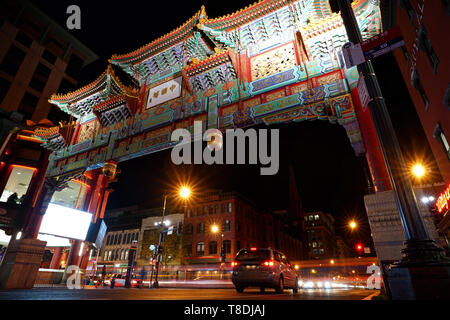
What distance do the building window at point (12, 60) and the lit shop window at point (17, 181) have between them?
17.8 metres

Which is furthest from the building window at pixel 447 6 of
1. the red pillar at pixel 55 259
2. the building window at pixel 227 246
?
the building window at pixel 227 246

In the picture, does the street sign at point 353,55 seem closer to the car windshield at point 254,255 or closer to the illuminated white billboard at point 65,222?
the car windshield at point 254,255

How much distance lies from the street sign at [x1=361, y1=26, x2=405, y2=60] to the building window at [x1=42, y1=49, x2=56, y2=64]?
4546cm

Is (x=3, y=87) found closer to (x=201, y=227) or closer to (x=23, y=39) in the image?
(x=23, y=39)

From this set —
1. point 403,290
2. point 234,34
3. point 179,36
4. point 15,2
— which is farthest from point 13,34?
point 403,290

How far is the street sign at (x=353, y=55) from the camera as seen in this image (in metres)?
4.84

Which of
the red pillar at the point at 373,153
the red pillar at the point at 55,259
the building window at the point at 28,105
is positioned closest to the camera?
the red pillar at the point at 373,153

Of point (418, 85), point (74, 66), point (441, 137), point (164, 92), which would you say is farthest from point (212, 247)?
point (74, 66)

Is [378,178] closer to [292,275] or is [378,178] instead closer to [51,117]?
[292,275]

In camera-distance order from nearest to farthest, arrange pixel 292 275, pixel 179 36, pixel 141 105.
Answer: pixel 292 275 → pixel 179 36 → pixel 141 105

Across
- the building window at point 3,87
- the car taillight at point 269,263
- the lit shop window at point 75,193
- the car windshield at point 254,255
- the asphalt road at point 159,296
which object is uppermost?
the building window at point 3,87

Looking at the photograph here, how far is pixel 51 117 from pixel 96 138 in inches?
971

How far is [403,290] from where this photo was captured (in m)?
3.62

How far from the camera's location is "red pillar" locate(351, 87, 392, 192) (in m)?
6.96
